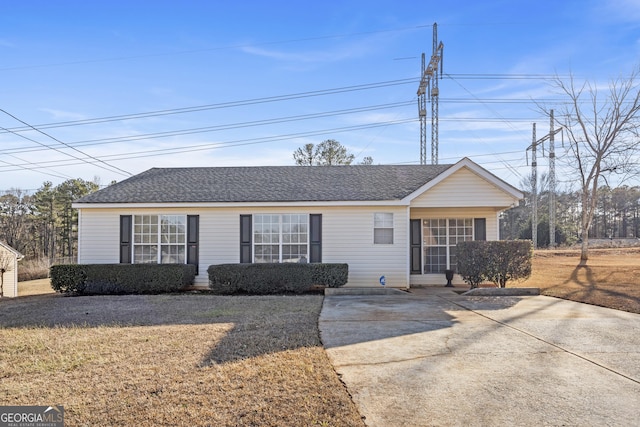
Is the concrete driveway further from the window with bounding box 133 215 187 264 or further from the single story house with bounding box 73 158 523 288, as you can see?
the window with bounding box 133 215 187 264

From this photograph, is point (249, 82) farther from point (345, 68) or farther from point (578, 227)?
point (578, 227)

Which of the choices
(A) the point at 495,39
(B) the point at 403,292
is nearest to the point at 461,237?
(B) the point at 403,292

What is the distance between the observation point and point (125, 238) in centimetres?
1409

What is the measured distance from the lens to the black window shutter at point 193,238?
14070mm

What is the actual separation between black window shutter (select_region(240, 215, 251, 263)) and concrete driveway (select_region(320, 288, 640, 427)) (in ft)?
17.5

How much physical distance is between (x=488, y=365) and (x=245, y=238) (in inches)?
395

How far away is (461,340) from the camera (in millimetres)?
6438

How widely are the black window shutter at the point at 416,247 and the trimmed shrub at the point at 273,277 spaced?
10.6 ft

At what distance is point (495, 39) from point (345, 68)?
605cm

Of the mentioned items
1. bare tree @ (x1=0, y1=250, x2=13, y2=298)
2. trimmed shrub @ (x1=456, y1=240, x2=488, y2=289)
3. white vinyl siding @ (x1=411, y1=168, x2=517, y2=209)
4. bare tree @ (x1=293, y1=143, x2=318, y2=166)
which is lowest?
bare tree @ (x1=0, y1=250, x2=13, y2=298)

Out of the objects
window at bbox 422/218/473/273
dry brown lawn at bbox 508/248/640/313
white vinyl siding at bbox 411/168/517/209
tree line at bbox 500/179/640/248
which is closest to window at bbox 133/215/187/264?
white vinyl siding at bbox 411/168/517/209

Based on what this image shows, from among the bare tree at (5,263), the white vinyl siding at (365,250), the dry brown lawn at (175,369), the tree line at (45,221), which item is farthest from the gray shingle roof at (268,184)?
the tree line at (45,221)

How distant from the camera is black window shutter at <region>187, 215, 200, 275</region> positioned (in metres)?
14.1

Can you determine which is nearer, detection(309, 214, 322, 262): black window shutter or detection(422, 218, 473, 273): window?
detection(309, 214, 322, 262): black window shutter
